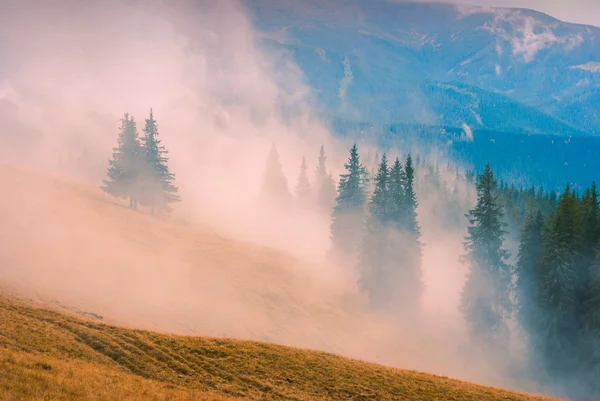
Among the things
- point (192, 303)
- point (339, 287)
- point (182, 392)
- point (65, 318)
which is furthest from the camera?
point (339, 287)

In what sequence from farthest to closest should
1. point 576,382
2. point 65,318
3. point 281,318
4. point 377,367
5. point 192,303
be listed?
point 281,318 → point 192,303 → point 576,382 → point 377,367 → point 65,318

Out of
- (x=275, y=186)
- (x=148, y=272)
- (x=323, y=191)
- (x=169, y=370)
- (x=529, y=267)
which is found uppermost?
(x=323, y=191)

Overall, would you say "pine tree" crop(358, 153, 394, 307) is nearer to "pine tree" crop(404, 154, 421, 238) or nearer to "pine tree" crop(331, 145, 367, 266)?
"pine tree" crop(404, 154, 421, 238)

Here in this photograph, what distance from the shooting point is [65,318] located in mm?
27328

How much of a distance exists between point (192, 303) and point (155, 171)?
112ft

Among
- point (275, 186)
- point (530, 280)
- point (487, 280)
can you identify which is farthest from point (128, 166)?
point (530, 280)

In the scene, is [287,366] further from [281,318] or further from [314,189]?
[314,189]

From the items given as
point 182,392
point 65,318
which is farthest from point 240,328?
point 182,392

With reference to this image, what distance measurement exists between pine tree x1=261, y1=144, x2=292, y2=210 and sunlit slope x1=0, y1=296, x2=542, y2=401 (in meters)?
79.1

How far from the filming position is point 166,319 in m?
49.9

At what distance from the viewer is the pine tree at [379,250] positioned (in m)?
69.7

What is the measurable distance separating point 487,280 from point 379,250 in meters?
14.6

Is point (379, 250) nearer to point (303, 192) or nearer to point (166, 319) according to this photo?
point (166, 319)

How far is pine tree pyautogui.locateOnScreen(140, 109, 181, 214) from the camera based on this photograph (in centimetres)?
8375
